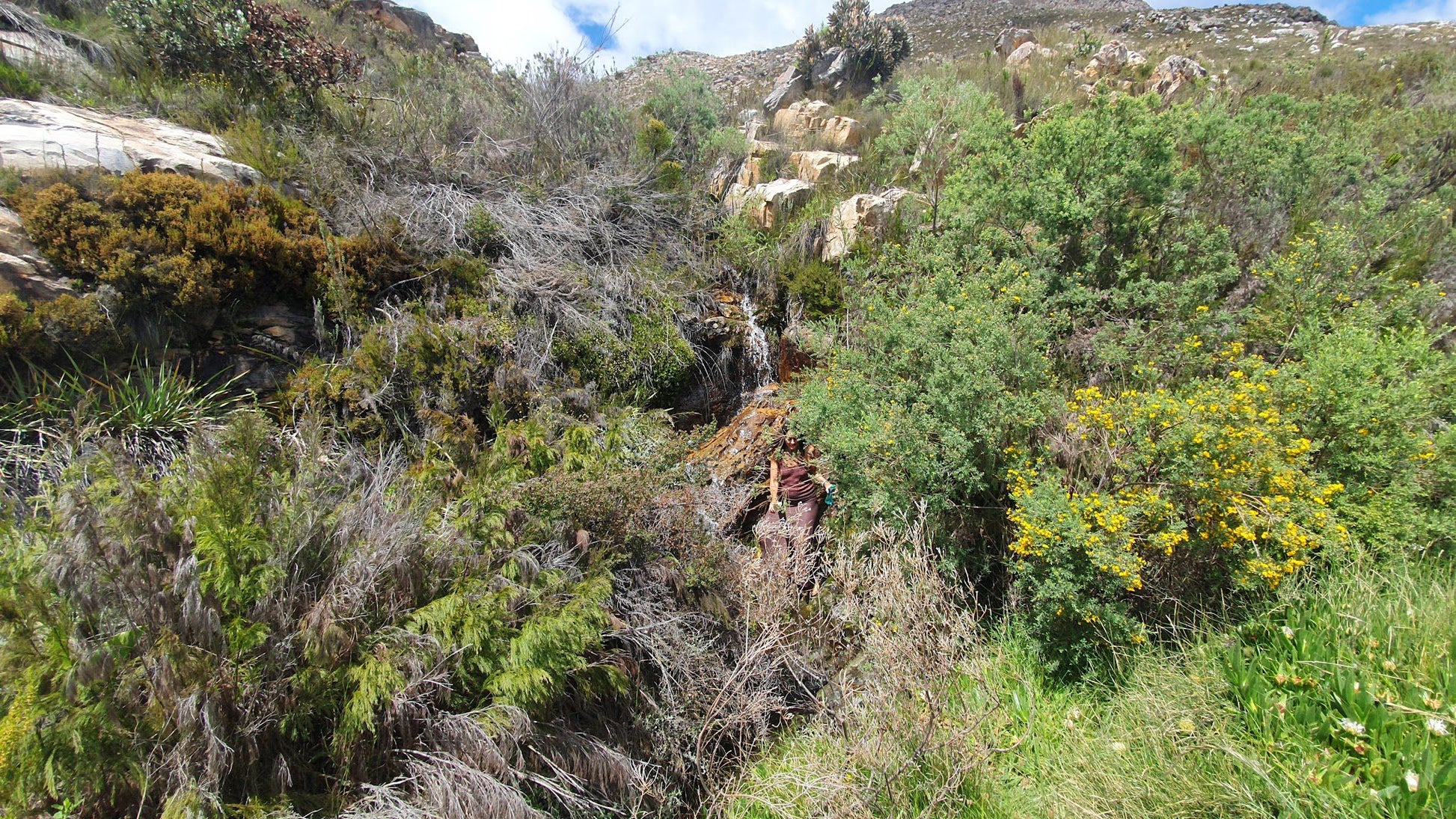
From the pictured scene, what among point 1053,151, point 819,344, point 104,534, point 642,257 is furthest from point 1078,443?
point 104,534

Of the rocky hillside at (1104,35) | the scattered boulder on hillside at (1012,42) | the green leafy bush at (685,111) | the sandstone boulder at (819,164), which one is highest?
the rocky hillside at (1104,35)

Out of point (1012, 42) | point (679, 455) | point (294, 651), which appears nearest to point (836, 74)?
point (1012, 42)

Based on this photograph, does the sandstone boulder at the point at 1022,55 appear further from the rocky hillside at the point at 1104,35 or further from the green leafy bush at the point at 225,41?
the green leafy bush at the point at 225,41

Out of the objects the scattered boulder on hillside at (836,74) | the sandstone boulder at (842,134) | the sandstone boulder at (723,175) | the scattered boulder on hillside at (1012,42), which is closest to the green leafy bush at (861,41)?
the scattered boulder on hillside at (836,74)

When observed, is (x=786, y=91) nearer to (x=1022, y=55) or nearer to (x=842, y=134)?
(x=842, y=134)

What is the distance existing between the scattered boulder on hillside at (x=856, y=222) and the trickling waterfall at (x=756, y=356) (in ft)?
4.75

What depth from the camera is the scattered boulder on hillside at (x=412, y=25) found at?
1177 cm

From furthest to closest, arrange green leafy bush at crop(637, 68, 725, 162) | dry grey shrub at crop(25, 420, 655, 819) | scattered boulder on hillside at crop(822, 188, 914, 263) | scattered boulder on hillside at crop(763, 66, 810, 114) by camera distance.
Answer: scattered boulder on hillside at crop(763, 66, 810, 114) → green leafy bush at crop(637, 68, 725, 162) → scattered boulder on hillside at crop(822, 188, 914, 263) → dry grey shrub at crop(25, 420, 655, 819)

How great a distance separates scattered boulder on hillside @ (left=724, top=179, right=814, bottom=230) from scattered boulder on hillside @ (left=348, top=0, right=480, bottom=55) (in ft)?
22.5

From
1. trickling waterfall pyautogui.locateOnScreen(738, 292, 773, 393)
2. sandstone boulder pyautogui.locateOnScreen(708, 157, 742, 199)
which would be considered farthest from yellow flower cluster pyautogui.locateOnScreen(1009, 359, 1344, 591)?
sandstone boulder pyautogui.locateOnScreen(708, 157, 742, 199)

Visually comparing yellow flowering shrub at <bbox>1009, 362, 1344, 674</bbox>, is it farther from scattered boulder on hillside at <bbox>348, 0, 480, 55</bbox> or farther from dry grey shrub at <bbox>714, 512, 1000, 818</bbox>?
scattered boulder on hillside at <bbox>348, 0, 480, 55</bbox>

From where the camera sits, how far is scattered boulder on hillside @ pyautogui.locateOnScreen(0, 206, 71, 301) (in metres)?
4.05

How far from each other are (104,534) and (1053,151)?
7.44m

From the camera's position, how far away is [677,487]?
470 cm
